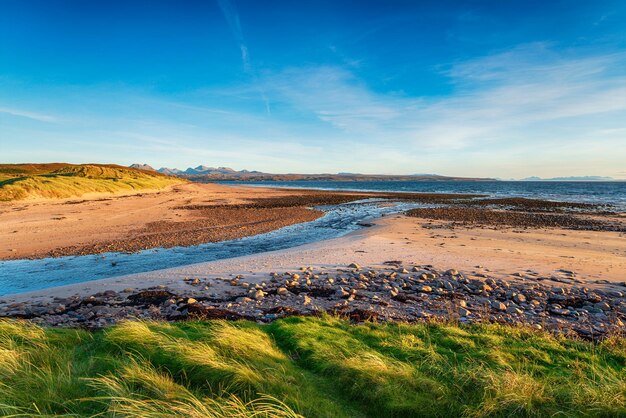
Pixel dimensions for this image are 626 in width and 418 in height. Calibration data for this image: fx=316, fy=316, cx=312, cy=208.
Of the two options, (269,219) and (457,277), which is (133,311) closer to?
(457,277)

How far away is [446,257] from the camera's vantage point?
48.9 ft

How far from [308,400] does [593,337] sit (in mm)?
6721

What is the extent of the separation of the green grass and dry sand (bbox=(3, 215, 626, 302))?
4905mm

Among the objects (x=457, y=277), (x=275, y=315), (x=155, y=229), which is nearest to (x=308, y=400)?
(x=275, y=315)

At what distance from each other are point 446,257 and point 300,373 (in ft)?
39.3

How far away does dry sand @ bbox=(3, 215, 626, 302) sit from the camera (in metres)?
11.4

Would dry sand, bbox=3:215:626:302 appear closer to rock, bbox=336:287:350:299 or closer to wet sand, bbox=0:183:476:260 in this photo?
rock, bbox=336:287:350:299

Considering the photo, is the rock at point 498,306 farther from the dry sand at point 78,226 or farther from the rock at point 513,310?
the dry sand at point 78,226

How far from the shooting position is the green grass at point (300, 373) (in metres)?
3.79

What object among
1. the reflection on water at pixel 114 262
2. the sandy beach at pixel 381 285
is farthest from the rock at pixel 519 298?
the reflection on water at pixel 114 262

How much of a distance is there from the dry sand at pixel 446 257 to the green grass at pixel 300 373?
491 centimetres

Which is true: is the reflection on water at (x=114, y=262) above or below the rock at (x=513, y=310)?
below

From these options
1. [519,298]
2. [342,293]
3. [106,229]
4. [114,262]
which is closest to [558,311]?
[519,298]

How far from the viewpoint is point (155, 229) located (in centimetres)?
2348
